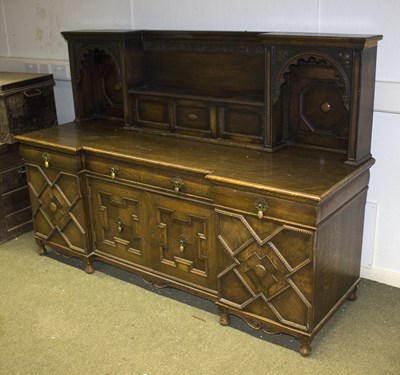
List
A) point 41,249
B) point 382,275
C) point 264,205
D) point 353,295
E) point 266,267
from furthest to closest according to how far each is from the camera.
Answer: point 41,249 < point 382,275 < point 353,295 < point 266,267 < point 264,205

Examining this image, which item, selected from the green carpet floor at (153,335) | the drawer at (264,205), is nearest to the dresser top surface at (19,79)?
the green carpet floor at (153,335)

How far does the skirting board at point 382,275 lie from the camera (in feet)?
9.71

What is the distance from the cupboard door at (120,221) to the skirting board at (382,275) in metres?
1.18

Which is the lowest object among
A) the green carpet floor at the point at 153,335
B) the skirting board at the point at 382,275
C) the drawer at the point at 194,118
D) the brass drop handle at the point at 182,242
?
the green carpet floor at the point at 153,335

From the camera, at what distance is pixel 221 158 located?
107 inches

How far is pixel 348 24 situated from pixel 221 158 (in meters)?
0.88

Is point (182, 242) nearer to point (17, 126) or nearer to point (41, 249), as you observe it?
point (41, 249)

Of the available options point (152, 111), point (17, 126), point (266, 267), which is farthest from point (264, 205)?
point (17, 126)

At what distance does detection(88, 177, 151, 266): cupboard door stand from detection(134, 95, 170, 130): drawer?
0.47 m

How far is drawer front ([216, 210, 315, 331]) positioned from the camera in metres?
2.35

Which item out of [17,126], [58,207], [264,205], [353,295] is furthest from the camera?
[17,126]

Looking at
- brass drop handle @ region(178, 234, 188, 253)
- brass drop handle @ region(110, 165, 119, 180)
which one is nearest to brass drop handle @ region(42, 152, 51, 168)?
brass drop handle @ region(110, 165, 119, 180)

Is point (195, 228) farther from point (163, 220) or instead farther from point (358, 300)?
point (358, 300)

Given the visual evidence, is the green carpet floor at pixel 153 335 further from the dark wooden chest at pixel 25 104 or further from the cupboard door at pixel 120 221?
the dark wooden chest at pixel 25 104
